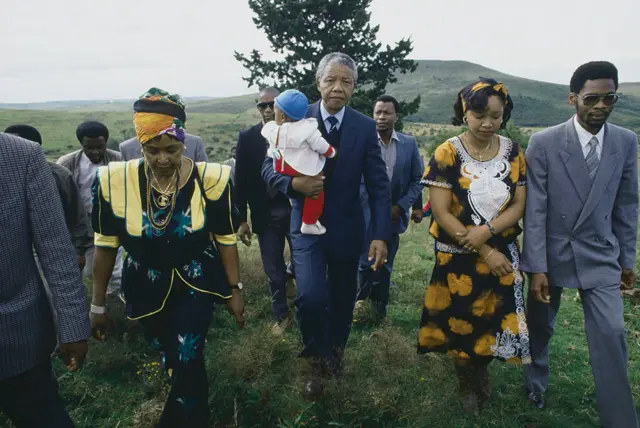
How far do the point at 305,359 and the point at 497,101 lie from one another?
223 centimetres

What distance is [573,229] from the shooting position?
3.00 meters

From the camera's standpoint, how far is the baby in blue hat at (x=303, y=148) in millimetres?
3213

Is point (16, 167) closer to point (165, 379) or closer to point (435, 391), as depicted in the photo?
point (165, 379)

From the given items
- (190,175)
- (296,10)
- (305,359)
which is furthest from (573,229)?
(296,10)

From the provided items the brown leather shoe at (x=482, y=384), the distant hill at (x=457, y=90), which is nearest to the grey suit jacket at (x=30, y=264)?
the brown leather shoe at (x=482, y=384)

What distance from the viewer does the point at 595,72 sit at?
285 centimetres

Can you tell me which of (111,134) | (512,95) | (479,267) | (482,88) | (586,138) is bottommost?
(111,134)

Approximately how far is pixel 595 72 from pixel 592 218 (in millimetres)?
883

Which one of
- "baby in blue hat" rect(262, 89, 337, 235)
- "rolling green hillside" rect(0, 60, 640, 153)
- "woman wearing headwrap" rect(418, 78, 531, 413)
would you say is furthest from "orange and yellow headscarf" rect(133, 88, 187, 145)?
"rolling green hillside" rect(0, 60, 640, 153)

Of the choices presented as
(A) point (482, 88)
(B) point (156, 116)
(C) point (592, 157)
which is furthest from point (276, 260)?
(C) point (592, 157)

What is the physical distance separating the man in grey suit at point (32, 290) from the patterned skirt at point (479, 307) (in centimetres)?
214

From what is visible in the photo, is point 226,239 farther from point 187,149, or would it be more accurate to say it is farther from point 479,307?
point 187,149

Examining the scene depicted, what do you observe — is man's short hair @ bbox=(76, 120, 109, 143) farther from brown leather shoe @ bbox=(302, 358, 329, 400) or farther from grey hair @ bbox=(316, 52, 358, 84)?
brown leather shoe @ bbox=(302, 358, 329, 400)

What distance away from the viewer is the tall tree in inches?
827
